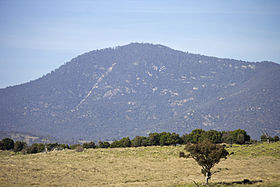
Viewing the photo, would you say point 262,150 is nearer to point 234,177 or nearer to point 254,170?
point 254,170

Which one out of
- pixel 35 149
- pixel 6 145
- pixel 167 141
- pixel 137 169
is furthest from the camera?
pixel 6 145

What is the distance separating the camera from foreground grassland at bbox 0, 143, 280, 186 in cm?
5119

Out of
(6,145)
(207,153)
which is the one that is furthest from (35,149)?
(207,153)

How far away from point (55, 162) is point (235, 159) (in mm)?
30351

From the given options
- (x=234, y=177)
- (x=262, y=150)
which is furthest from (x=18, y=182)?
(x=262, y=150)

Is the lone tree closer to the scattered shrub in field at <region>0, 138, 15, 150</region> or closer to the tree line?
the tree line

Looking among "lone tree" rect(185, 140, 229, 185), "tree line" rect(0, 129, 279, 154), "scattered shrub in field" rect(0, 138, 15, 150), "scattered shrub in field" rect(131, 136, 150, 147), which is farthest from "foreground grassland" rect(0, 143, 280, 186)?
"scattered shrub in field" rect(0, 138, 15, 150)

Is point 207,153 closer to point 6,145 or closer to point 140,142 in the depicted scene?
point 140,142

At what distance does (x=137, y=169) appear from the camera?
61062 mm

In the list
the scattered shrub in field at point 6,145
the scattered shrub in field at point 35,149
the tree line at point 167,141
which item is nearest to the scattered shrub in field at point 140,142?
the tree line at point 167,141

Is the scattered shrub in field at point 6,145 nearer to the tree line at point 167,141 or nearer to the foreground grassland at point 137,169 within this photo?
the tree line at point 167,141

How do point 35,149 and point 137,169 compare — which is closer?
point 137,169

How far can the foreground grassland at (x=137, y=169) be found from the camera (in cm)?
5119

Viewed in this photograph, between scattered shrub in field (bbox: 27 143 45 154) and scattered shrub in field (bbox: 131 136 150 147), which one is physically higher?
scattered shrub in field (bbox: 131 136 150 147)
